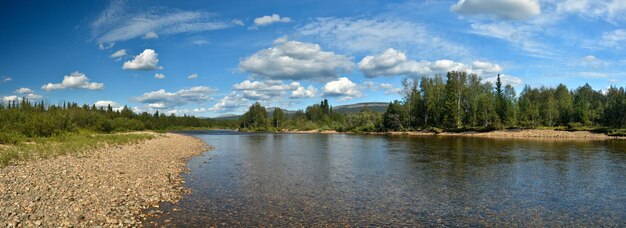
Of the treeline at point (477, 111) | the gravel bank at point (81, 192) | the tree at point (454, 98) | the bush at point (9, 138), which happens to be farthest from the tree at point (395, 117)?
the gravel bank at point (81, 192)

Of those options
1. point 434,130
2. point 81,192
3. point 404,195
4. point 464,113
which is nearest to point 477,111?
point 464,113

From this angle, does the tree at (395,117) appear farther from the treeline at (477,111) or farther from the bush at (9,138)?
the bush at (9,138)

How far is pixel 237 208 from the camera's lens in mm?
17375

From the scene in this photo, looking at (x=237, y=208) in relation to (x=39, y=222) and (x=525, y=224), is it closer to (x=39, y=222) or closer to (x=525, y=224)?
(x=39, y=222)

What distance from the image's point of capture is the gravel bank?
43.6ft

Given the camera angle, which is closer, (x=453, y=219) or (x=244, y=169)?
(x=453, y=219)

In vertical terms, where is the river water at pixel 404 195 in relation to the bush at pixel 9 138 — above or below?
below

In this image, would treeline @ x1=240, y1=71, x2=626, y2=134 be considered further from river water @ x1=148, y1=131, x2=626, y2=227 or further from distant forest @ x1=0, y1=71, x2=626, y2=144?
river water @ x1=148, y1=131, x2=626, y2=227

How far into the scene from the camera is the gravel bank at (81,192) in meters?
13.3

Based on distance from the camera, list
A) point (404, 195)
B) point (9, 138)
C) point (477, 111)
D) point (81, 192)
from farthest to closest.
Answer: point (477, 111)
point (9, 138)
point (404, 195)
point (81, 192)

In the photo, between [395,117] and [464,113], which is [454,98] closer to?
[464,113]

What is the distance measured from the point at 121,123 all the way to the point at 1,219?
12706 cm

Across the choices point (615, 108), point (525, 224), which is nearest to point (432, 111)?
point (615, 108)

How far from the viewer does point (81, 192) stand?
56.8ft
